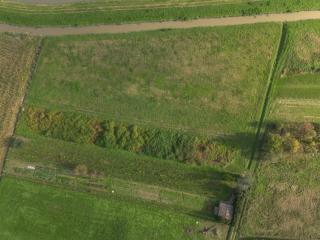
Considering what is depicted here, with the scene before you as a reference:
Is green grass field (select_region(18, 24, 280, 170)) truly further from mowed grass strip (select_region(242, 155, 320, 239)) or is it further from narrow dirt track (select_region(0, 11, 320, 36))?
mowed grass strip (select_region(242, 155, 320, 239))

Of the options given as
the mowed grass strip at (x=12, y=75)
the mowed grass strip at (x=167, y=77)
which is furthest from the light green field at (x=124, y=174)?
the mowed grass strip at (x=167, y=77)

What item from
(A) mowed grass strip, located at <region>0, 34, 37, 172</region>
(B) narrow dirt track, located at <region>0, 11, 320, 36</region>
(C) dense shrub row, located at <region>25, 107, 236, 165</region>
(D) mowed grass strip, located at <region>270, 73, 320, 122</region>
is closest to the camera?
(C) dense shrub row, located at <region>25, 107, 236, 165</region>

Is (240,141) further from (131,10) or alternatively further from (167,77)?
(131,10)

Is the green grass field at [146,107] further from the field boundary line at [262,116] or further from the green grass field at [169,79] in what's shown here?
the field boundary line at [262,116]

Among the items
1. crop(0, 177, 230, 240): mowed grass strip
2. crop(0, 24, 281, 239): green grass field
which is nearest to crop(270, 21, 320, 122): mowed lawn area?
crop(0, 24, 281, 239): green grass field

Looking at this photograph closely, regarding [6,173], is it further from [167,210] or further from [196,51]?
[196,51]

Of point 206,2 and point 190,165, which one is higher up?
point 206,2

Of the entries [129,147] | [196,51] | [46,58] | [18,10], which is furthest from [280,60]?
[18,10]
